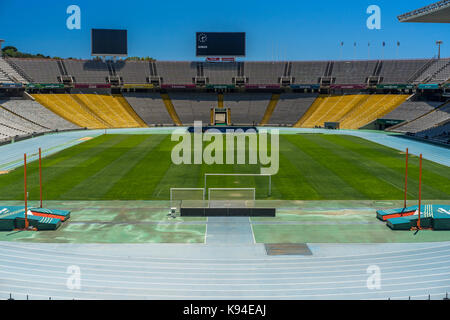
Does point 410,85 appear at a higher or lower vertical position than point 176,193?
higher

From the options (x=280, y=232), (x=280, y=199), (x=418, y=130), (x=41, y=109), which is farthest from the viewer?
(x=41, y=109)

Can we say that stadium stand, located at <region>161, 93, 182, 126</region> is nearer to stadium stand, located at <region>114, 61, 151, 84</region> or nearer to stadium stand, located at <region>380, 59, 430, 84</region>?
stadium stand, located at <region>114, 61, 151, 84</region>

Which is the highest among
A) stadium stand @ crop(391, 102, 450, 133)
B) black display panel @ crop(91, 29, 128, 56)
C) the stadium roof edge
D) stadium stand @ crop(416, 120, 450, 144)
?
black display panel @ crop(91, 29, 128, 56)

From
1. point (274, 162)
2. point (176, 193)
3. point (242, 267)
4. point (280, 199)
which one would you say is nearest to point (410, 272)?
point (242, 267)

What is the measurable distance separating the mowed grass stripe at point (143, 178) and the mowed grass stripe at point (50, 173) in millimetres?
3796

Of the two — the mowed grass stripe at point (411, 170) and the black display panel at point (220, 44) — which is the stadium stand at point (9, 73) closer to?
the black display panel at point (220, 44)

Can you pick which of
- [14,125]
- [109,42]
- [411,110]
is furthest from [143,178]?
[109,42]

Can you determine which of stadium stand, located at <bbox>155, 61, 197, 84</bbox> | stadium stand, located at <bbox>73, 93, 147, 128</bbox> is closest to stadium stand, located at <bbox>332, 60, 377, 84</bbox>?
stadium stand, located at <bbox>155, 61, 197, 84</bbox>

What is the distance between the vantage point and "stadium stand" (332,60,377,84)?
9119cm

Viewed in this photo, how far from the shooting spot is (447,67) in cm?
8112

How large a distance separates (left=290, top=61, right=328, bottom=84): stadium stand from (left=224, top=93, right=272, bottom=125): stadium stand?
6.91 m

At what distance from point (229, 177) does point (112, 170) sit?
379 inches
